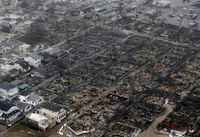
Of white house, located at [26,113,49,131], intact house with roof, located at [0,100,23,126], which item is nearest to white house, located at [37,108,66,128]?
white house, located at [26,113,49,131]

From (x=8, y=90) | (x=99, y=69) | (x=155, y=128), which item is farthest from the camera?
(x=99, y=69)

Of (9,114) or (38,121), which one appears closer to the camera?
(38,121)

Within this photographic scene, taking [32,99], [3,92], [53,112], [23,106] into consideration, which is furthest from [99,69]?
[23,106]

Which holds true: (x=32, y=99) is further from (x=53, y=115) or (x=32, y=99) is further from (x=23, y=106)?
(x=53, y=115)

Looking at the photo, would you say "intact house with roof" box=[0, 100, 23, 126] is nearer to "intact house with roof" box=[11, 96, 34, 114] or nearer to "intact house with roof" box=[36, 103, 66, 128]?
"intact house with roof" box=[11, 96, 34, 114]

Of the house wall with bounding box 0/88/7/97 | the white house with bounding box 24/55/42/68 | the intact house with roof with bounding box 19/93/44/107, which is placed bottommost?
the intact house with roof with bounding box 19/93/44/107

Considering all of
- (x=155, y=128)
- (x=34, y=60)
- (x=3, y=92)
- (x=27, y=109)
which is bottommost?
(x=155, y=128)

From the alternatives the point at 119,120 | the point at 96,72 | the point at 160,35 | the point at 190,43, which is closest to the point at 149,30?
the point at 160,35
